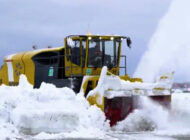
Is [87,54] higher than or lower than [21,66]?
higher

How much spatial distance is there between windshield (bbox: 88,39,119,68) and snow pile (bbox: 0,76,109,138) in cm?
193

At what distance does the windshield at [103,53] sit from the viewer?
1455cm

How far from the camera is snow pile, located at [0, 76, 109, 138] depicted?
457 inches

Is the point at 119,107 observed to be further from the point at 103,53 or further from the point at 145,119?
the point at 103,53

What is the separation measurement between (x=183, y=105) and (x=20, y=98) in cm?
533

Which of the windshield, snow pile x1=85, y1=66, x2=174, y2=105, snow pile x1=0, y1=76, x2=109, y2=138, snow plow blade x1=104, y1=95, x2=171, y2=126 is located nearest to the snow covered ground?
snow pile x1=0, y1=76, x2=109, y2=138

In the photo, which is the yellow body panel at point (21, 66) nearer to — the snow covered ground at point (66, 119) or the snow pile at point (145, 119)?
the snow covered ground at point (66, 119)

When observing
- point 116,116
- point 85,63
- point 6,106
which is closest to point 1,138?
point 6,106

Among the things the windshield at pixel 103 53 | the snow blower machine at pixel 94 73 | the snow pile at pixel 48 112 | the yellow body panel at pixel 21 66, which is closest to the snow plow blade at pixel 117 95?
the snow blower machine at pixel 94 73

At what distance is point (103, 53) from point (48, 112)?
3741 millimetres

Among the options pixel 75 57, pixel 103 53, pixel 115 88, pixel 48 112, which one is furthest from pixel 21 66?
pixel 48 112

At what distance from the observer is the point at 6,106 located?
39.1ft

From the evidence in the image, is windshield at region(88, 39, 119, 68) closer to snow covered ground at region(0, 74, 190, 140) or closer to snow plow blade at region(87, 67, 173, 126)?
snow plow blade at region(87, 67, 173, 126)

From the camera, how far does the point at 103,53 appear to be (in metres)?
14.8
